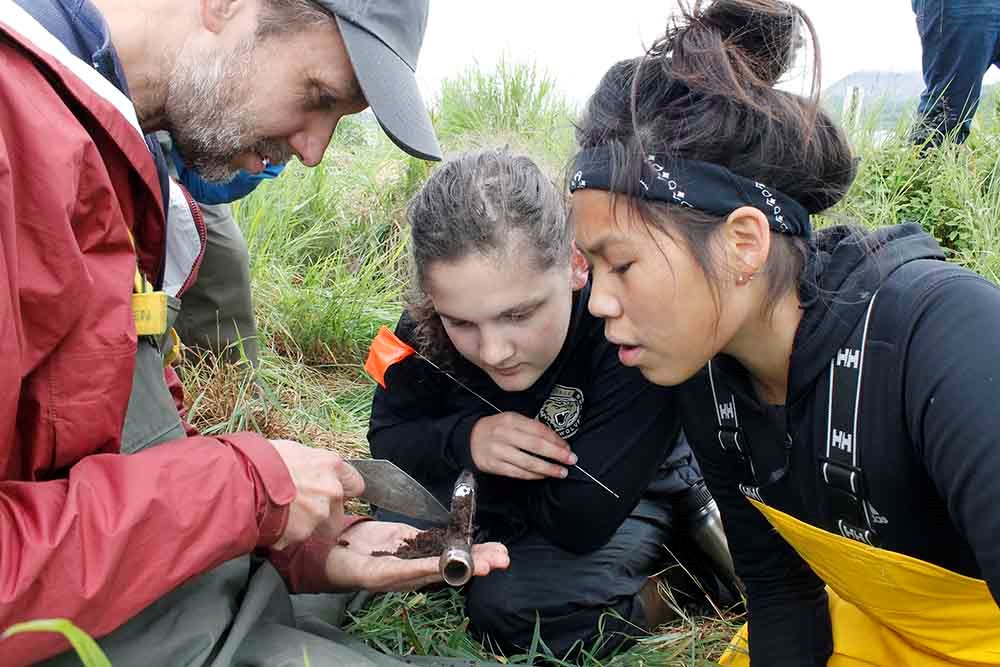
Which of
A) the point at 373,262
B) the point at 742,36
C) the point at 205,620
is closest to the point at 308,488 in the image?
the point at 205,620

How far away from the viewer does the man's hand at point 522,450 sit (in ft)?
8.45

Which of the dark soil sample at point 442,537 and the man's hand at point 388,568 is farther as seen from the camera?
the dark soil sample at point 442,537

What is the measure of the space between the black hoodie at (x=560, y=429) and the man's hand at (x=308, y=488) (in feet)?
2.43

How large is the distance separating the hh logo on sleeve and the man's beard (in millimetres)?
963

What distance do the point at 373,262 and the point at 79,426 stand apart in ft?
9.09

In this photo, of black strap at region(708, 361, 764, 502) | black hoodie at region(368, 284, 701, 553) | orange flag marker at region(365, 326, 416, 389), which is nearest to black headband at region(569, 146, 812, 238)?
black strap at region(708, 361, 764, 502)

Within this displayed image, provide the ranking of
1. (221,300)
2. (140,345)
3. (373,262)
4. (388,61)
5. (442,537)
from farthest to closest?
(373,262) → (221,300) → (442,537) → (388,61) → (140,345)

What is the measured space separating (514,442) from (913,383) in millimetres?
1203

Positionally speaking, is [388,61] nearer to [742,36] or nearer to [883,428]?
[742,36]

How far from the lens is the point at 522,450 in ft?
8.59

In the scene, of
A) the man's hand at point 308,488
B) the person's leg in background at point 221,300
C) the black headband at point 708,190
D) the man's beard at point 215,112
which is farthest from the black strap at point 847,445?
the person's leg in background at point 221,300

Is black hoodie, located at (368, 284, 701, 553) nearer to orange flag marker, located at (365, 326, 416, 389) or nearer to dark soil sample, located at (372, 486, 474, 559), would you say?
orange flag marker, located at (365, 326, 416, 389)

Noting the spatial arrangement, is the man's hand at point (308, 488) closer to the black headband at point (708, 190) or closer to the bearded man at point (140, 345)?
the bearded man at point (140, 345)

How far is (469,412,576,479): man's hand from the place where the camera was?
2.57 metres
